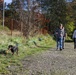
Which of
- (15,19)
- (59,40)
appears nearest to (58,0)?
(15,19)

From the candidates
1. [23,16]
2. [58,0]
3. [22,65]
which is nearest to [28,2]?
[23,16]

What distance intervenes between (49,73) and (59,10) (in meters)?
39.3

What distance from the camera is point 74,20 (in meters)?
52.5

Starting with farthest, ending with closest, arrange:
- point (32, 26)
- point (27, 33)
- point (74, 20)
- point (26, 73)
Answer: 1. point (74, 20)
2. point (32, 26)
3. point (27, 33)
4. point (26, 73)

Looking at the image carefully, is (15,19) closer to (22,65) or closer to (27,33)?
(27,33)

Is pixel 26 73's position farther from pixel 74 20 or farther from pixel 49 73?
pixel 74 20

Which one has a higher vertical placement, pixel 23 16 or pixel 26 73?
pixel 23 16

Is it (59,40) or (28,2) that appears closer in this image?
(59,40)

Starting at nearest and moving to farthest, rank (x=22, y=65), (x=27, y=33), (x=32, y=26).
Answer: (x=22, y=65), (x=27, y=33), (x=32, y=26)

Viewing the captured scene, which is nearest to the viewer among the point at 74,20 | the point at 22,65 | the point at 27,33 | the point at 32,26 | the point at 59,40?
the point at 22,65

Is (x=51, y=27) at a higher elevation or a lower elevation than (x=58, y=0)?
lower

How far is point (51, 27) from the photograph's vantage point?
161 feet

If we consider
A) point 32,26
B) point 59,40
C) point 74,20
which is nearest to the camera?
point 59,40

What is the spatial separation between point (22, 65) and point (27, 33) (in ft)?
52.4
